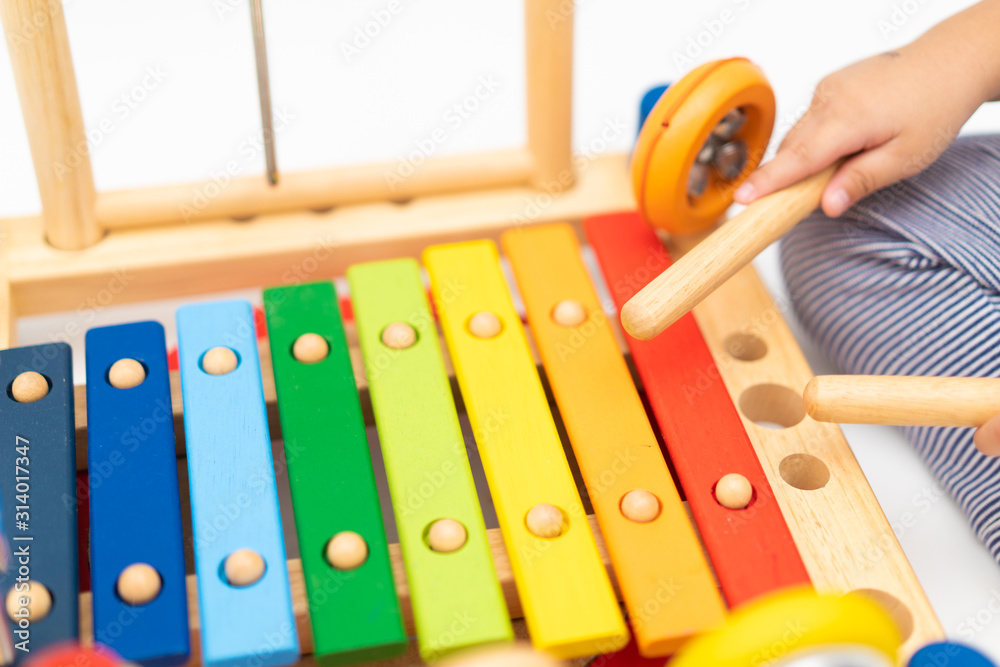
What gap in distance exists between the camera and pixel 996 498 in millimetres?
1074

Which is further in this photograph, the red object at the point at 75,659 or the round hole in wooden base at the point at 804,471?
the round hole in wooden base at the point at 804,471

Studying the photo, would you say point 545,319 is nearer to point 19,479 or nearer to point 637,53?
point 19,479

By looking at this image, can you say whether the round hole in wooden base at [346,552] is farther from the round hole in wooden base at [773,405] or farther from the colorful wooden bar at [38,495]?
the round hole in wooden base at [773,405]

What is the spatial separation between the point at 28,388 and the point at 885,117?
88cm

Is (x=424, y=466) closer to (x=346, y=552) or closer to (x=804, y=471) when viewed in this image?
(x=346, y=552)

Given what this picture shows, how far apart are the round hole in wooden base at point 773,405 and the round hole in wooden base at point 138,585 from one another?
58 centimetres

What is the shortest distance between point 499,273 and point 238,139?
0.66 m

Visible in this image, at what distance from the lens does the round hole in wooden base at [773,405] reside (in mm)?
1100

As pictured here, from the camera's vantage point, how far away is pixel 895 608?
3.02 ft

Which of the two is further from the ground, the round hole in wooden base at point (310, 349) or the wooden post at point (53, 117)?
the wooden post at point (53, 117)

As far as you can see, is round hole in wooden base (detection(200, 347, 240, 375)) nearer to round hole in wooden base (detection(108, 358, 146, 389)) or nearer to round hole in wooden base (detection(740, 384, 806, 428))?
round hole in wooden base (detection(108, 358, 146, 389))

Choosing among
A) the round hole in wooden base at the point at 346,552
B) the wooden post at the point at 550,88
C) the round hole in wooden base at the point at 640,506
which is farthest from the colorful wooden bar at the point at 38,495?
the wooden post at the point at 550,88

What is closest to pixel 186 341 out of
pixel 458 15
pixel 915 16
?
pixel 458 15

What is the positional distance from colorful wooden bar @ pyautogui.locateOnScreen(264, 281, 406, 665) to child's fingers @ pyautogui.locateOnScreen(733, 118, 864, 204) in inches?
17.2
